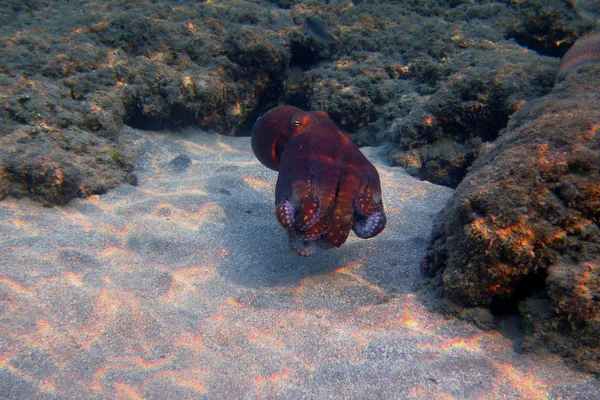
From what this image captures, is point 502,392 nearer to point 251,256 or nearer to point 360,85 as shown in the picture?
point 251,256

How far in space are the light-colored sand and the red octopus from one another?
601 mm

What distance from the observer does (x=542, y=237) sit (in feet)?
7.07

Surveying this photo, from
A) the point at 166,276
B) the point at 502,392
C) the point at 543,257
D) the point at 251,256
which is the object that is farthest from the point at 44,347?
the point at 543,257

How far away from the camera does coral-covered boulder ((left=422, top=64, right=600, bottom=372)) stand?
1.99 metres

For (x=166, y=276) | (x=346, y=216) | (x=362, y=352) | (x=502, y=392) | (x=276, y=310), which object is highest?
(x=346, y=216)

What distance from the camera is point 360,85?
618 centimetres

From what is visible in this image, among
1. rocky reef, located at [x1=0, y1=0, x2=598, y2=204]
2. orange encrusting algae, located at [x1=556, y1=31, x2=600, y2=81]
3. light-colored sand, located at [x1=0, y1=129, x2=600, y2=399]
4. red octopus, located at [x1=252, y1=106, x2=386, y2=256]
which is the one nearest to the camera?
light-colored sand, located at [x1=0, y1=129, x2=600, y2=399]

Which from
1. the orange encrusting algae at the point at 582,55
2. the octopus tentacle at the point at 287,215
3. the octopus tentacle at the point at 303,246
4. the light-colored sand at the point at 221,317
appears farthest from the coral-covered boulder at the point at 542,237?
the orange encrusting algae at the point at 582,55

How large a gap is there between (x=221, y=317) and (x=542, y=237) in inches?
87.9

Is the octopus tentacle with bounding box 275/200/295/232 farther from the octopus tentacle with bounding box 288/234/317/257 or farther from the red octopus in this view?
the octopus tentacle with bounding box 288/234/317/257

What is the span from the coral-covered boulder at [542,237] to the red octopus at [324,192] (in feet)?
2.12

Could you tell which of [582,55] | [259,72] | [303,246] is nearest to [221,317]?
[303,246]

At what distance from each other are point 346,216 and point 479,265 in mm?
931

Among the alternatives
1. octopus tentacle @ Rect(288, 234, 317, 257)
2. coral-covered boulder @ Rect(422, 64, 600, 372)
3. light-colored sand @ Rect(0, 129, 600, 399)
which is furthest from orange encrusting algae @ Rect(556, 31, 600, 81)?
octopus tentacle @ Rect(288, 234, 317, 257)
